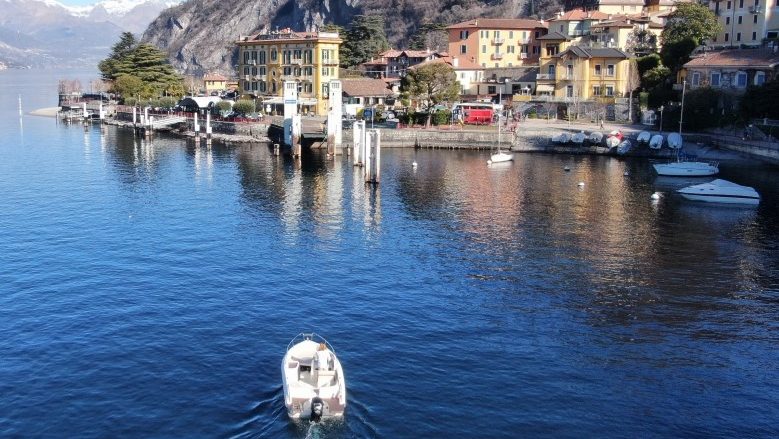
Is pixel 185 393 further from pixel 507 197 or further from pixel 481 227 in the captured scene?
pixel 507 197

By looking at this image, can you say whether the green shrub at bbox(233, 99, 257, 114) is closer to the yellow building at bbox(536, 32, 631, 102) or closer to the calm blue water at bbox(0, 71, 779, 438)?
the yellow building at bbox(536, 32, 631, 102)

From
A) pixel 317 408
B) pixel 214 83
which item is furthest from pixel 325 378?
pixel 214 83

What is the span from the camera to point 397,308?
40.6m

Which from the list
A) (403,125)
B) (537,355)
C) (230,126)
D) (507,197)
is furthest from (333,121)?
(537,355)

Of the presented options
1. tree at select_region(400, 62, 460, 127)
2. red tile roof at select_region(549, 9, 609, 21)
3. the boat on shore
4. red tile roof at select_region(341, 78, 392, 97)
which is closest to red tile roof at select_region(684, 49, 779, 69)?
the boat on shore

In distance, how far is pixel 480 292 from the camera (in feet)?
141

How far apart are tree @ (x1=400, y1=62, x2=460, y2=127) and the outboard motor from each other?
82.6m

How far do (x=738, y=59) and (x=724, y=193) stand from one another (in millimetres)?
39454

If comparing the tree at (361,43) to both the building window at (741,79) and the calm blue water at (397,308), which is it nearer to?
the building window at (741,79)

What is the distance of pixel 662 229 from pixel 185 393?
39.6 m

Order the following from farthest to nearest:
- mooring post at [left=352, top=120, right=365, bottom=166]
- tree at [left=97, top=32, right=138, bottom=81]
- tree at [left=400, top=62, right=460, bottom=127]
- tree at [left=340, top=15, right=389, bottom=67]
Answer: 1. tree at [left=97, top=32, right=138, bottom=81]
2. tree at [left=340, top=15, right=389, bottom=67]
3. tree at [left=400, top=62, right=460, bottom=127]
4. mooring post at [left=352, top=120, right=365, bottom=166]

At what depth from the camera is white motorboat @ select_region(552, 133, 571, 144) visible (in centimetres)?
9606

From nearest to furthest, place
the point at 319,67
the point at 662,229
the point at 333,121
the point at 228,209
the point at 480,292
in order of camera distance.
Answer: the point at 480,292 → the point at 662,229 → the point at 228,209 → the point at 333,121 → the point at 319,67

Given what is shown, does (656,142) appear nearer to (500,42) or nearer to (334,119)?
(334,119)
